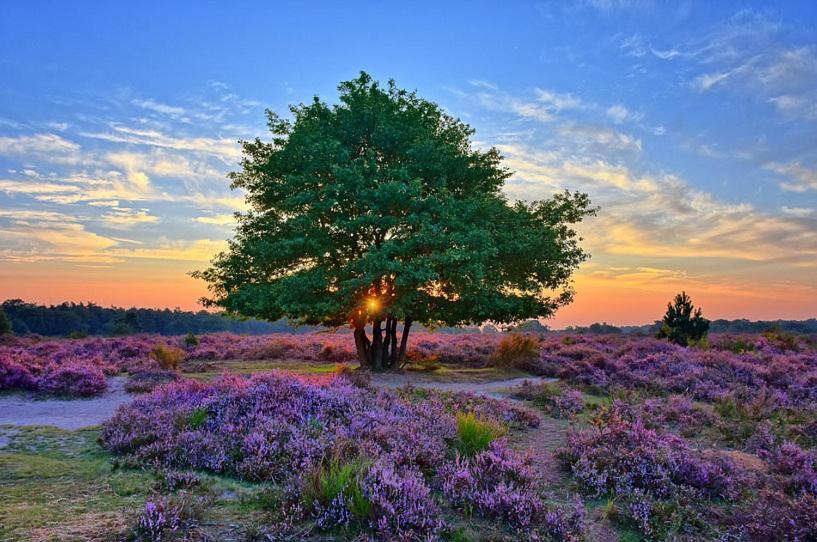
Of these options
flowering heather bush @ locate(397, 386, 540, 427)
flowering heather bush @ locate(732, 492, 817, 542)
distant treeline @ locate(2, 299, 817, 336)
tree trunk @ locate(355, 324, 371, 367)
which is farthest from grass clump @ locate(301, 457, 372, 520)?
distant treeline @ locate(2, 299, 817, 336)

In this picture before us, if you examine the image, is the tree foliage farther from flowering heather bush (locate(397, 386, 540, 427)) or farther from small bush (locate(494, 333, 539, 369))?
flowering heather bush (locate(397, 386, 540, 427))

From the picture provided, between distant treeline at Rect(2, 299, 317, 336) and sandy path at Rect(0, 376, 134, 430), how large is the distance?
3405cm

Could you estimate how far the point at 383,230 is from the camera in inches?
802

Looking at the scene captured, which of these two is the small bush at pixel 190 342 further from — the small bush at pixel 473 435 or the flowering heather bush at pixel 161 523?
the flowering heather bush at pixel 161 523

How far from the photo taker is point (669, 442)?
8289mm

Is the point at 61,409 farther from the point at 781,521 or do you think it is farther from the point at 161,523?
the point at 781,521

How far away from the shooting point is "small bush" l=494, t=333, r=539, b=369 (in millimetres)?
25359

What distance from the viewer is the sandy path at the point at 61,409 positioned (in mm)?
11444

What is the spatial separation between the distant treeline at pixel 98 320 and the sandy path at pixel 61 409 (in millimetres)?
34050

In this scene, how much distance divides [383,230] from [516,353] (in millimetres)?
10494

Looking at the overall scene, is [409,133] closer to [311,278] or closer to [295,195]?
[295,195]

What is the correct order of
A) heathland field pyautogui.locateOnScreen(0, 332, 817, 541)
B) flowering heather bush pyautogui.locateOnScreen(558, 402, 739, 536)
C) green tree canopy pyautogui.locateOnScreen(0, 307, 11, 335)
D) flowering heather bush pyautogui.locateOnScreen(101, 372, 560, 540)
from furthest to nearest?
green tree canopy pyautogui.locateOnScreen(0, 307, 11, 335) < flowering heather bush pyautogui.locateOnScreen(558, 402, 739, 536) < flowering heather bush pyautogui.locateOnScreen(101, 372, 560, 540) < heathland field pyautogui.locateOnScreen(0, 332, 817, 541)

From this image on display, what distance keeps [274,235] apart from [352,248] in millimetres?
3357

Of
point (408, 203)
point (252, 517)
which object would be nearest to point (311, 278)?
point (408, 203)
